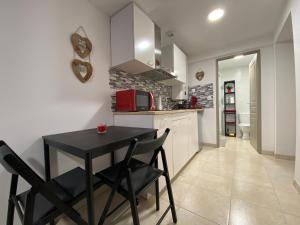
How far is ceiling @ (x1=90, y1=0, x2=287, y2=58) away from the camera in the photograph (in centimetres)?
162

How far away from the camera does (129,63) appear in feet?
5.32

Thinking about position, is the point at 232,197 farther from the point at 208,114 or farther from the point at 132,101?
the point at 208,114

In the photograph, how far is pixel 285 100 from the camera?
7.46ft

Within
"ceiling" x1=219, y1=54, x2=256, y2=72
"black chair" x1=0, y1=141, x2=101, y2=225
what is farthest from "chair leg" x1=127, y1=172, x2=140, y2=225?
"ceiling" x1=219, y1=54, x2=256, y2=72

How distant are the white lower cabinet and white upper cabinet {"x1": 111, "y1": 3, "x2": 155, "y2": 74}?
2.20 feet

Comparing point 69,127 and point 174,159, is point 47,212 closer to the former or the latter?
point 69,127

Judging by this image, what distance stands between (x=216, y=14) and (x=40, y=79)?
88.5 inches

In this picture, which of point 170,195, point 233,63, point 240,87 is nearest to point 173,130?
point 170,195

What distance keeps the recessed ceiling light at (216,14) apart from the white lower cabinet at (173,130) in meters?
1.42

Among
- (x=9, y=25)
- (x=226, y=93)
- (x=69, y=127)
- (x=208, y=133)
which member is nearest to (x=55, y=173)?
(x=69, y=127)

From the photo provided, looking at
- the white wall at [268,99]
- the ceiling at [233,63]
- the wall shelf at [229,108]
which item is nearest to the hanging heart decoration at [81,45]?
the white wall at [268,99]

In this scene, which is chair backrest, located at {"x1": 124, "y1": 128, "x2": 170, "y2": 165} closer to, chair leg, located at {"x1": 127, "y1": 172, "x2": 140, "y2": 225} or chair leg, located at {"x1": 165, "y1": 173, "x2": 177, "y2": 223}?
chair leg, located at {"x1": 127, "y1": 172, "x2": 140, "y2": 225}

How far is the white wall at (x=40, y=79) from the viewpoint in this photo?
987 millimetres

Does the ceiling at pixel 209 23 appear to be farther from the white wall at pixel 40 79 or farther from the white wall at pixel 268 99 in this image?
the white wall at pixel 40 79
